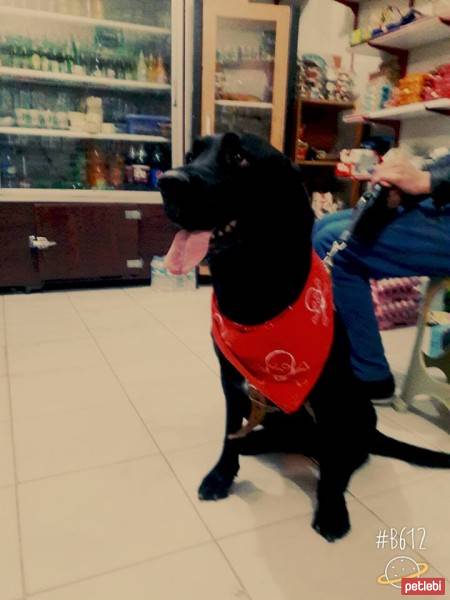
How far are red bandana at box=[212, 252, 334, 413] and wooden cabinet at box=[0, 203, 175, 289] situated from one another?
2086 mm

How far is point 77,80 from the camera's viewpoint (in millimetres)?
2871

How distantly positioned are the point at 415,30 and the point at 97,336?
6.27 ft

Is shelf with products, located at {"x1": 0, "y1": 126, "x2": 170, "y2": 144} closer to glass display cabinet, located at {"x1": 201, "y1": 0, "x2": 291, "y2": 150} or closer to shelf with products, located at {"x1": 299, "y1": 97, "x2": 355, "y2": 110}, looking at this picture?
glass display cabinet, located at {"x1": 201, "y1": 0, "x2": 291, "y2": 150}

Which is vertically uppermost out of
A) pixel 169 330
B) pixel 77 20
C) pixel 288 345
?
pixel 77 20

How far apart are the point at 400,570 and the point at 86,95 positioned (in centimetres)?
315

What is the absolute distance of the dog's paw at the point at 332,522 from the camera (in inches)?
36.2

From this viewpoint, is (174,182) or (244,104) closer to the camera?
(174,182)

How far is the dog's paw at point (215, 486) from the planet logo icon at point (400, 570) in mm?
345

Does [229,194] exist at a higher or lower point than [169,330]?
higher

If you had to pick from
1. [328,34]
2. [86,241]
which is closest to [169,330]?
[86,241]

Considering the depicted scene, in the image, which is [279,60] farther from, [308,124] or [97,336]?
[97,336]

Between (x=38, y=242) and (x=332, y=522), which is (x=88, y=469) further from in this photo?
(x=38, y=242)

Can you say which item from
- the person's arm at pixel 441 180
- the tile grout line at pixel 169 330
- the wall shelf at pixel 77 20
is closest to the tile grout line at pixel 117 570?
the tile grout line at pixel 169 330

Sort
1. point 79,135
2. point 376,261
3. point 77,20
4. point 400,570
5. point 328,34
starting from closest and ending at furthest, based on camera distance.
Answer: point 400,570 → point 376,261 → point 77,20 → point 79,135 → point 328,34
